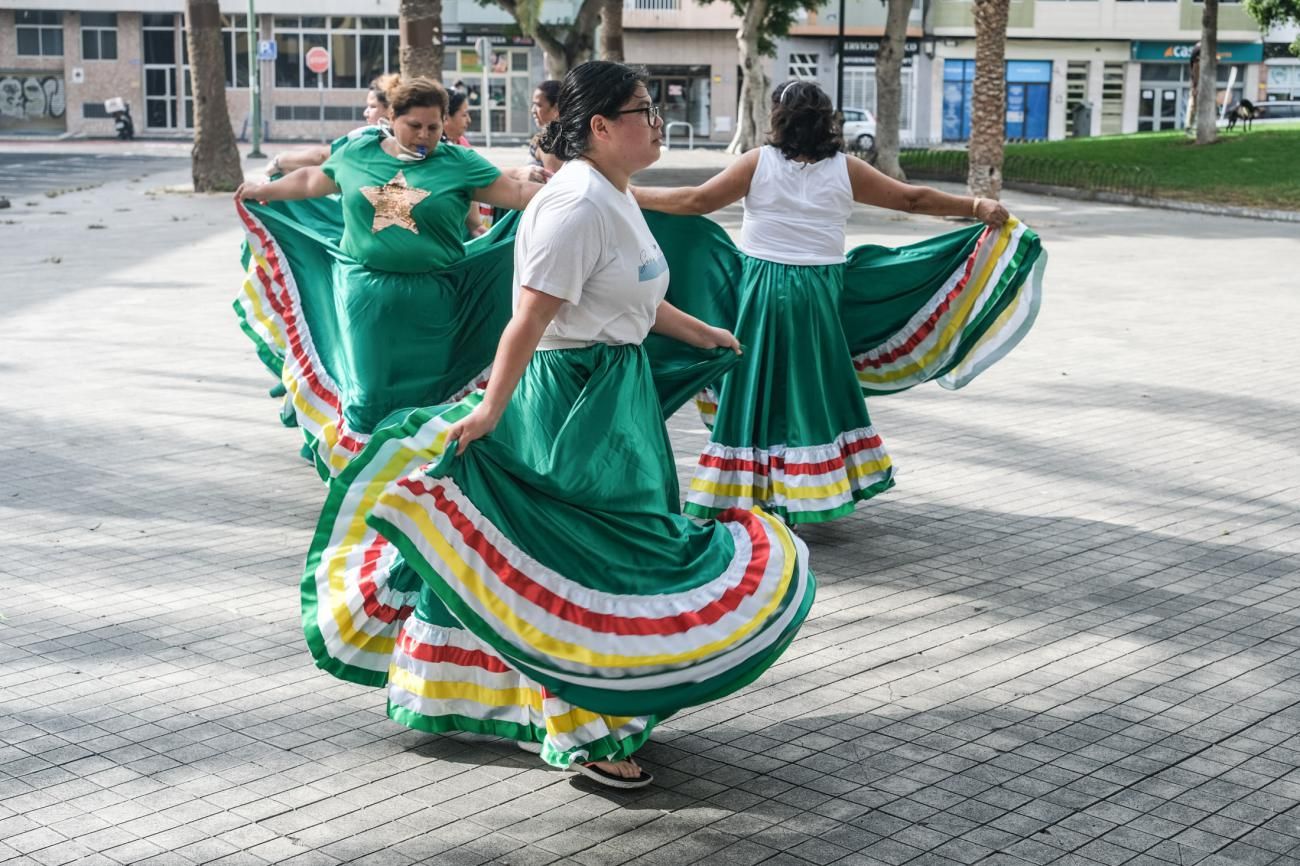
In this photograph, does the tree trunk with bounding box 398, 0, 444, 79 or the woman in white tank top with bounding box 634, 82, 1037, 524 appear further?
the tree trunk with bounding box 398, 0, 444, 79

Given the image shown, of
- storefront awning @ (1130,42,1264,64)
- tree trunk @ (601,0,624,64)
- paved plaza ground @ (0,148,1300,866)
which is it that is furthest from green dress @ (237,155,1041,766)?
storefront awning @ (1130,42,1264,64)

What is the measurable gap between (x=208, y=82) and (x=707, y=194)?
21130mm

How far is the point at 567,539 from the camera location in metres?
4.02

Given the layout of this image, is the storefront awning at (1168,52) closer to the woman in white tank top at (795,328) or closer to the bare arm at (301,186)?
the woman in white tank top at (795,328)

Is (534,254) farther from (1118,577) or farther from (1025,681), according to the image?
(1118,577)

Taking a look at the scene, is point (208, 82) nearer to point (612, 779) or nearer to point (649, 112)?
point (649, 112)

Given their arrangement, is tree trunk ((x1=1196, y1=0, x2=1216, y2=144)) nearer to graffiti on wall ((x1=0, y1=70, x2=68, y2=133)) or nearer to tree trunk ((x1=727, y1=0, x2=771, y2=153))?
tree trunk ((x1=727, y1=0, x2=771, y2=153))

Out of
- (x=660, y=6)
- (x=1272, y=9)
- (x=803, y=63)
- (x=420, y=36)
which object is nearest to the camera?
(x=420, y=36)

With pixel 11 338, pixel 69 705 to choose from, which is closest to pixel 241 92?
pixel 11 338

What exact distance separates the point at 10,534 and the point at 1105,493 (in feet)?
16.0

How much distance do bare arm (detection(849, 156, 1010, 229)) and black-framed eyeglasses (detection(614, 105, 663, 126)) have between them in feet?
8.05

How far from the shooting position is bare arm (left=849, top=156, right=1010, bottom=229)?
6.70 m

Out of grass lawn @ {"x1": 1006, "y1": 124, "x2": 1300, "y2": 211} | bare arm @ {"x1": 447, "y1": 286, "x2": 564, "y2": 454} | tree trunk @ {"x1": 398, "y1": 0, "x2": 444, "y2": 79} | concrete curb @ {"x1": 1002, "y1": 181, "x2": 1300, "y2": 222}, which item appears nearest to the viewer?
bare arm @ {"x1": 447, "y1": 286, "x2": 564, "y2": 454}

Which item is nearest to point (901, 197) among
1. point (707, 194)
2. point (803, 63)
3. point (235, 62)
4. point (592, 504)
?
point (707, 194)
